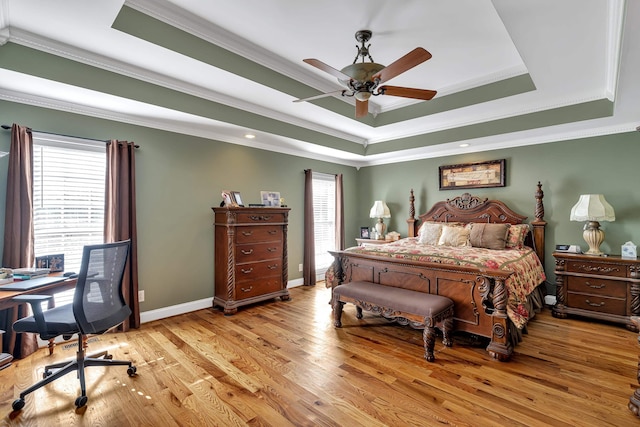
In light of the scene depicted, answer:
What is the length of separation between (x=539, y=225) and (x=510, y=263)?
1.63m

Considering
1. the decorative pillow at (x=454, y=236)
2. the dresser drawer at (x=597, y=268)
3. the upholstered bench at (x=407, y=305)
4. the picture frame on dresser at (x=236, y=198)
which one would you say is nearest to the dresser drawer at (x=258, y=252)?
the picture frame on dresser at (x=236, y=198)

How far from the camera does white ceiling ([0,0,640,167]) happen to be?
85.2 inches

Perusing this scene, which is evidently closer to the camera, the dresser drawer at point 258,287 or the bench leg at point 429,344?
the bench leg at point 429,344

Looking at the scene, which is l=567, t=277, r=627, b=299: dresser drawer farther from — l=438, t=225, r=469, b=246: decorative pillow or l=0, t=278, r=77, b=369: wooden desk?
l=0, t=278, r=77, b=369: wooden desk

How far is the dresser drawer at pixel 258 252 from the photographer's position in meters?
4.05

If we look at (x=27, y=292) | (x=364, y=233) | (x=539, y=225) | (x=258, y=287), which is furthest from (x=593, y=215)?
(x=27, y=292)

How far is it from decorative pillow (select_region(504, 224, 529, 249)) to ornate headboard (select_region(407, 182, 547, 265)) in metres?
0.18

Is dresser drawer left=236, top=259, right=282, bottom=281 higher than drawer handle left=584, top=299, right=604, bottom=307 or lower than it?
higher

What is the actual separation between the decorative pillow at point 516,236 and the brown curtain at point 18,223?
542 cm

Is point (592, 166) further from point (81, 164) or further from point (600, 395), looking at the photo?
point (81, 164)

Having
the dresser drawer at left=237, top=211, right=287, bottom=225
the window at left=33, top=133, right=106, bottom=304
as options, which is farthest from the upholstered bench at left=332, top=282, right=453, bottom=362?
the window at left=33, top=133, right=106, bottom=304

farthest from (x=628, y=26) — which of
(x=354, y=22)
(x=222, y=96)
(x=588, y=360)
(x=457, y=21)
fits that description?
(x=222, y=96)

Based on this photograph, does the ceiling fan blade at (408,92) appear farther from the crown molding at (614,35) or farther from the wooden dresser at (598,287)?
the wooden dresser at (598,287)

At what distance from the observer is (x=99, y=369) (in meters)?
2.53
